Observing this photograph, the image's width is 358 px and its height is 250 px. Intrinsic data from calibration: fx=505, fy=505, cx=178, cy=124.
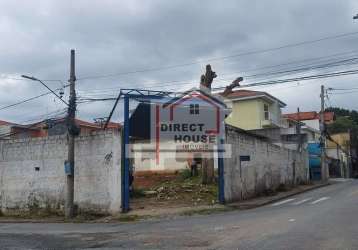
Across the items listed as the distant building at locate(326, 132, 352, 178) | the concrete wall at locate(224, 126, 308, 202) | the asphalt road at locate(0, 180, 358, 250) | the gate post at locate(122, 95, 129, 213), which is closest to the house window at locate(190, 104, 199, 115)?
the concrete wall at locate(224, 126, 308, 202)

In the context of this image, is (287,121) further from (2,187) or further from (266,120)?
Answer: (2,187)

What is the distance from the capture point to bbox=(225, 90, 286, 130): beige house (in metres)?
52.8

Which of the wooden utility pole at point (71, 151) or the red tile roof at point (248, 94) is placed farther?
the red tile roof at point (248, 94)

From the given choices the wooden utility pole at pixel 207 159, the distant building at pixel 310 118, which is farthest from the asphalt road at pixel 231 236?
the distant building at pixel 310 118

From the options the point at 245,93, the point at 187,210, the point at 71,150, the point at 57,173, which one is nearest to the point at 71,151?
the point at 71,150

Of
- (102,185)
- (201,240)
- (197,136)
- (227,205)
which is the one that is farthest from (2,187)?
(201,240)

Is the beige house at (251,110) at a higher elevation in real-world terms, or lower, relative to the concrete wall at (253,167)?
higher

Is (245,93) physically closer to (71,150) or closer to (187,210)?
(187,210)

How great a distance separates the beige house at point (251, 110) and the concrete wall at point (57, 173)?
28407 mm

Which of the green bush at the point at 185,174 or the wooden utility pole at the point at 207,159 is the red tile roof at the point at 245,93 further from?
the wooden utility pole at the point at 207,159

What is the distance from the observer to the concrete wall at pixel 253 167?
2528cm

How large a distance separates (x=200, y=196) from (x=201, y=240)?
39.2 feet

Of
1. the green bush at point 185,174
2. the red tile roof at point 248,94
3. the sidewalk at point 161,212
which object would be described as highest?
the red tile roof at point 248,94

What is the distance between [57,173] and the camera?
2548cm
